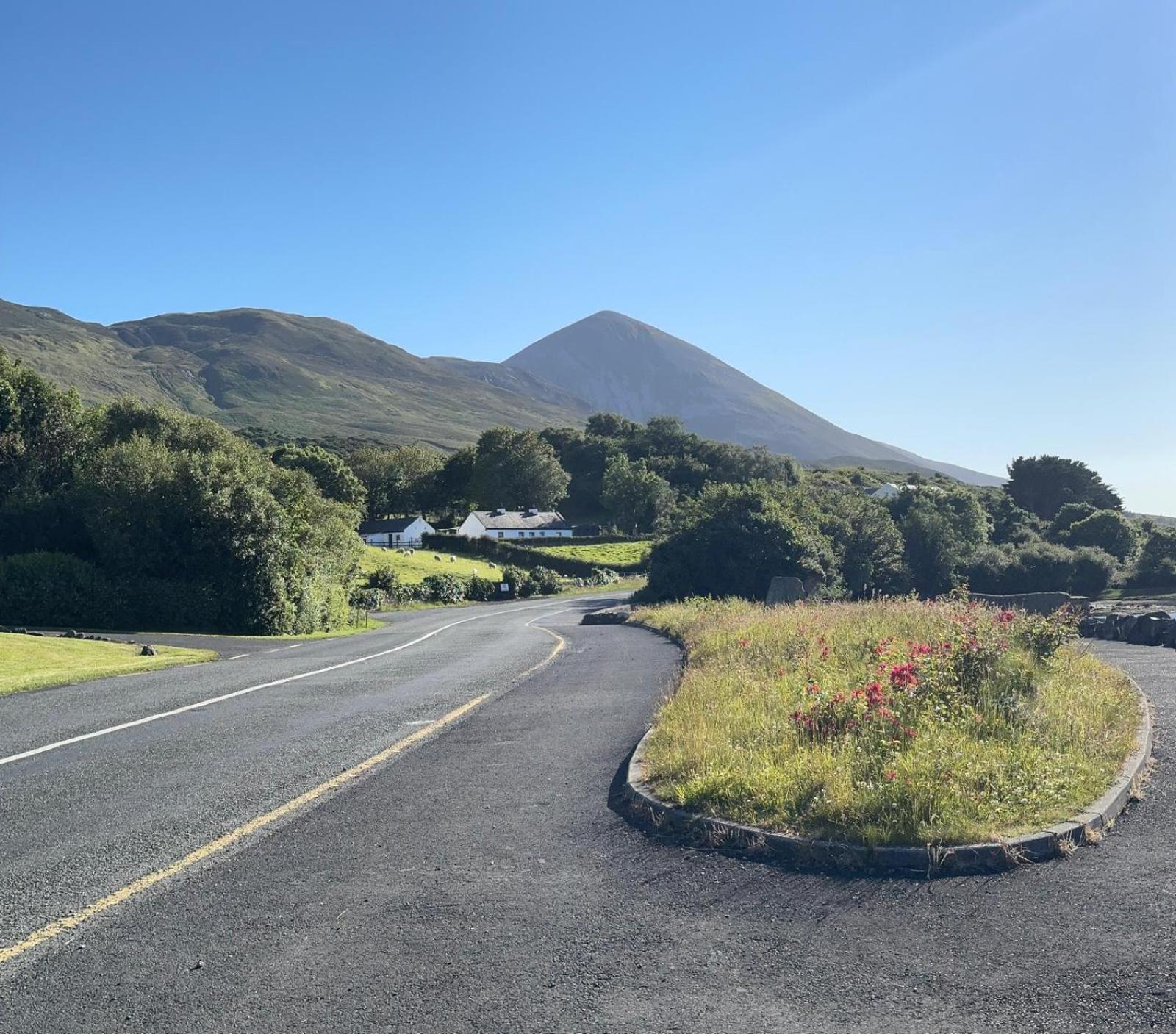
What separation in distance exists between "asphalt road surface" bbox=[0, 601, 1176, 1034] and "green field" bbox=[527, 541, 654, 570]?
87.6 metres

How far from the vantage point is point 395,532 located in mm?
107500

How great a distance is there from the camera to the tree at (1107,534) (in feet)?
308

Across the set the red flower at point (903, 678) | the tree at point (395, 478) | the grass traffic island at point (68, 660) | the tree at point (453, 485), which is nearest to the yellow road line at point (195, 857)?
the red flower at point (903, 678)

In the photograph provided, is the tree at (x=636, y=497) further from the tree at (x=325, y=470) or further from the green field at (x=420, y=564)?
the tree at (x=325, y=470)

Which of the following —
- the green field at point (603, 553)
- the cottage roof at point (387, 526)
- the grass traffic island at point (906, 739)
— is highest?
the grass traffic island at point (906, 739)

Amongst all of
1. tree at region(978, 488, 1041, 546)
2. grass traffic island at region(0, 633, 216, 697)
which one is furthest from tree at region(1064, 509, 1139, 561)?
grass traffic island at region(0, 633, 216, 697)

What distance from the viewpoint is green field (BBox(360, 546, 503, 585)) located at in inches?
2891

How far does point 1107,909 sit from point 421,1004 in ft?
12.5

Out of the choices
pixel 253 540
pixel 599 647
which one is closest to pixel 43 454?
pixel 253 540

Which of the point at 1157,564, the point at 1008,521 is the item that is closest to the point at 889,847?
the point at 1157,564

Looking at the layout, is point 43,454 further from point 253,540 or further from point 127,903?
point 127,903

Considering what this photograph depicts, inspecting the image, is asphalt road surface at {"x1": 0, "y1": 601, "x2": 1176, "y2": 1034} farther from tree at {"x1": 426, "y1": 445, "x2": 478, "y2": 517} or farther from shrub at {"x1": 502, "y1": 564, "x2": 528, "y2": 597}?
tree at {"x1": 426, "y1": 445, "x2": 478, "y2": 517}

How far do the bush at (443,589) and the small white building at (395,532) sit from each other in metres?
31.5

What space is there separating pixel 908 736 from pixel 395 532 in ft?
336
